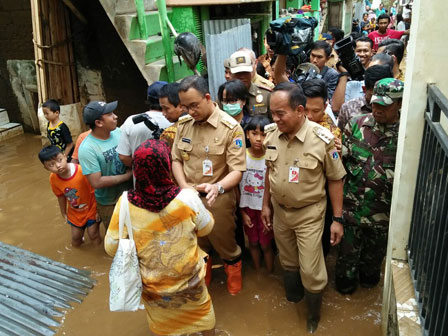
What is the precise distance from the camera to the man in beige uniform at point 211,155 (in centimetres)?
299

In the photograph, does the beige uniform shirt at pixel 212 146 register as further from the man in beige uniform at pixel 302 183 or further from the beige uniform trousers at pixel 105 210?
the beige uniform trousers at pixel 105 210

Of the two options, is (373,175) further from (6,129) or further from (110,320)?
(6,129)

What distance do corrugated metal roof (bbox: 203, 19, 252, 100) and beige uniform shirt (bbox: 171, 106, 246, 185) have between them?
2788 mm

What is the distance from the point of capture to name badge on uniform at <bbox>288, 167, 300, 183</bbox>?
275cm

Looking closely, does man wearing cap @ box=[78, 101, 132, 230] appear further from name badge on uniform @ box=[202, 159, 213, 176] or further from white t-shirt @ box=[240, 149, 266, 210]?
white t-shirt @ box=[240, 149, 266, 210]

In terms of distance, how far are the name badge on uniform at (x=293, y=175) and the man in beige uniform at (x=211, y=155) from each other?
477 mm

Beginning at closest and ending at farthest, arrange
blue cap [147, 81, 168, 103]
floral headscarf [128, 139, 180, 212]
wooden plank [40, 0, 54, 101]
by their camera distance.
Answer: floral headscarf [128, 139, 180, 212] → blue cap [147, 81, 168, 103] → wooden plank [40, 0, 54, 101]

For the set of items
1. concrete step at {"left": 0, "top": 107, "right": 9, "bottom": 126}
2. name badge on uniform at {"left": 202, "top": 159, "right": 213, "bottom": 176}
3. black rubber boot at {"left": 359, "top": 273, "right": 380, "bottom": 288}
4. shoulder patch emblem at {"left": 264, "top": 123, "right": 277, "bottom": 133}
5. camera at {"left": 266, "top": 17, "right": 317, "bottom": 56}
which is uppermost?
camera at {"left": 266, "top": 17, "right": 317, "bottom": 56}

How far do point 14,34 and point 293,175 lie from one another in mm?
7350

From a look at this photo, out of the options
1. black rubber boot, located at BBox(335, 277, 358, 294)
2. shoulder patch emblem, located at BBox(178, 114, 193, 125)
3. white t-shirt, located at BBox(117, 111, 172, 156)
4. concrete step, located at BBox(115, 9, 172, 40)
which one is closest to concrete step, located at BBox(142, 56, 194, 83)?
concrete step, located at BBox(115, 9, 172, 40)

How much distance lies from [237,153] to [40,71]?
4852mm

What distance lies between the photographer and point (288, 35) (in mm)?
3604

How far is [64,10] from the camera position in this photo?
6738 millimetres

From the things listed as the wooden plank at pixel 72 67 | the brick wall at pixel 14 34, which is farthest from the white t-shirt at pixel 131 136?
the brick wall at pixel 14 34
